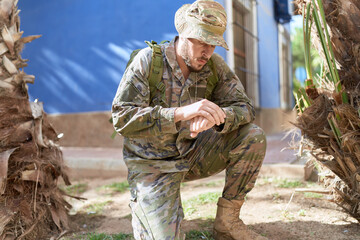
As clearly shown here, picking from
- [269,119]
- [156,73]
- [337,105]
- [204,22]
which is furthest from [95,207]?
[269,119]

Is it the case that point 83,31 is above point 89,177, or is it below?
above

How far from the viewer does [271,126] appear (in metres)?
7.73

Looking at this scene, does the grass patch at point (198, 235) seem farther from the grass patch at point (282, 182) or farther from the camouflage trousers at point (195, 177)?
the grass patch at point (282, 182)

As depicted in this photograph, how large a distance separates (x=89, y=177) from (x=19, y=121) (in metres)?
2.04

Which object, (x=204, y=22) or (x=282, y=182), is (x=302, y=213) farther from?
(x=204, y=22)

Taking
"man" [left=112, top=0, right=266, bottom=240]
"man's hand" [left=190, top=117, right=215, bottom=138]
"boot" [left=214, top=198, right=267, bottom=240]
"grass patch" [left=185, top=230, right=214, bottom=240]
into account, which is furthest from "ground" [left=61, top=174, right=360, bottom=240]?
"man's hand" [left=190, top=117, right=215, bottom=138]

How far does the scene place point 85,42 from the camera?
5.53 metres

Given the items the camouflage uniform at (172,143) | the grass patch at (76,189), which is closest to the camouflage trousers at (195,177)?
the camouflage uniform at (172,143)

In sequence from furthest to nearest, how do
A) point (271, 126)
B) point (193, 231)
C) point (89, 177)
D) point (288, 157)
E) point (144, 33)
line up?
point (271, 126) < point (144, 33) < point (89, 177) < point (288, 157) < point (193, 231)

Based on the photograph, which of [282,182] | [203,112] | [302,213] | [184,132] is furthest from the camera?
[282,182]

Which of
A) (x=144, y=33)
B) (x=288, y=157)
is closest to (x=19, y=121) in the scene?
(x=288, y=157)

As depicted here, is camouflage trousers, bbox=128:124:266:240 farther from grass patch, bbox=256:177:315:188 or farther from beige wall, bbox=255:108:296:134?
beige wall, bbox=255:108:296:134

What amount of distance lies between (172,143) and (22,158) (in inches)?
34.4

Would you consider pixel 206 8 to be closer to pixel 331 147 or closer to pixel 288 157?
pixel 331 147
